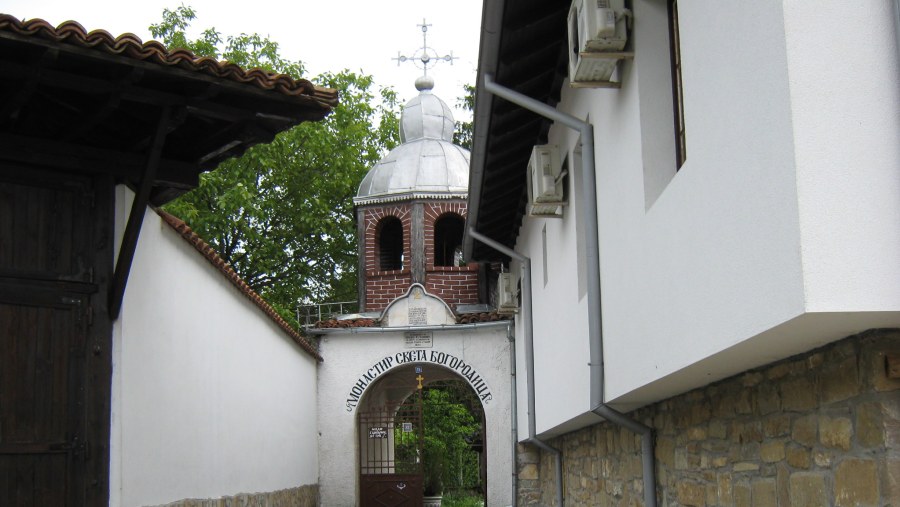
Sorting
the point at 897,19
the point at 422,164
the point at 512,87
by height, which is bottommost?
the point at 897,19

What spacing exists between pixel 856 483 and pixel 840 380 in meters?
0.34

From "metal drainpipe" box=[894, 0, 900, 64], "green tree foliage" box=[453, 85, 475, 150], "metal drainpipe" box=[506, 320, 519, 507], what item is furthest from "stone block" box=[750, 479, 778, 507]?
"green tree foliage" box=[453, 85, 475, 150]

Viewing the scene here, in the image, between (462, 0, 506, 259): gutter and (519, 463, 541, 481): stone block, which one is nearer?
(462, 0, 506, 259): gutter

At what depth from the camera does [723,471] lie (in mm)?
5336

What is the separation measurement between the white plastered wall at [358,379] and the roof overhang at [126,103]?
10.9 m

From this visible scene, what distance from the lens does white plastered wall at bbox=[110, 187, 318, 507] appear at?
850cm

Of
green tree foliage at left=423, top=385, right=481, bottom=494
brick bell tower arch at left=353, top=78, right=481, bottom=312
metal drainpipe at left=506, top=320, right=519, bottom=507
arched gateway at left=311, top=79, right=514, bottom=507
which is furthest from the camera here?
green tree foliage at left=423, top=385, right=481, bottom=494

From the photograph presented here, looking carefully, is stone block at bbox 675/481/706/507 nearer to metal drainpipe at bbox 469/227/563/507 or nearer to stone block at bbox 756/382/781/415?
stone block at bbox 756/382/781/415

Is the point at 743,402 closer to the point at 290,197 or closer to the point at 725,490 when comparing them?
the point at 725,490

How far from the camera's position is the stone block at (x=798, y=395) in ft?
13.4

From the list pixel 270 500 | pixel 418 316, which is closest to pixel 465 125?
pixel 418 316

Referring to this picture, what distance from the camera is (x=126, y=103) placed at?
25.0 feet

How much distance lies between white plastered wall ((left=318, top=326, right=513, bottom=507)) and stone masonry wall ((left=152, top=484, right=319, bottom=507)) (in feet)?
1.77

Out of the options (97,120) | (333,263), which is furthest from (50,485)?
(333,263)
